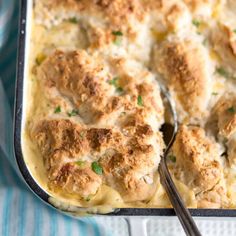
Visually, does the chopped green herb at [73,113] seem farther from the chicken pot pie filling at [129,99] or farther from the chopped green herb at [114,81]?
the chopped green herb at [114,81]

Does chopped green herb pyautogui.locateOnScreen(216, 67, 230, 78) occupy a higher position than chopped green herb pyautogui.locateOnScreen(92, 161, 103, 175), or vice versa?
chopped green herb pyautogui.locateOnScreen(216, 67, 230, 78)

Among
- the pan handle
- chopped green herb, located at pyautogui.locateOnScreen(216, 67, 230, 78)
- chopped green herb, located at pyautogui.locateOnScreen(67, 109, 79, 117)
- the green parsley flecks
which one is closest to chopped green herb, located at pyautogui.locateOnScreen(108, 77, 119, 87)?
the green parsley flecks

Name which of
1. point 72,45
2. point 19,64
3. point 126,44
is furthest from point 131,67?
point 19,64

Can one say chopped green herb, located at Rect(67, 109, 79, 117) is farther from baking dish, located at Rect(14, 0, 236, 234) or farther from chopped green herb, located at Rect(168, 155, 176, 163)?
chopped green herb, located at Rect(168, 155, 176, 163)

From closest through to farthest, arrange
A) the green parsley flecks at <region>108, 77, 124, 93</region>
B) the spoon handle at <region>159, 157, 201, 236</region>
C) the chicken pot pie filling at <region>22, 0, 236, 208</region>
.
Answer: the spoon handle at <region>159, 157, 201, 236</region> → the chicken pot pie filling at <region>22, 0, 236, 208</region> → the green parsley flecks at <region>108, 77, 124, 93</region>

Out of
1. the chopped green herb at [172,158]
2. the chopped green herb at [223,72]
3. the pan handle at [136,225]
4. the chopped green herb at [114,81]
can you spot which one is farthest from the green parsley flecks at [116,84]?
the pan handle at [136,225]

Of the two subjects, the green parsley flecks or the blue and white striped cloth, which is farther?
the green parsley flecks

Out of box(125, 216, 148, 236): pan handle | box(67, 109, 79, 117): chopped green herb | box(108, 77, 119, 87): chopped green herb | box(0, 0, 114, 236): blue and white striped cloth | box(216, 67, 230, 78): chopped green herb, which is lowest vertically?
box(0, 0, 114, 236): blue and white striped cloth

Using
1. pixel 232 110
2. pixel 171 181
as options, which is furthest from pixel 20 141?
pixel 232 110
